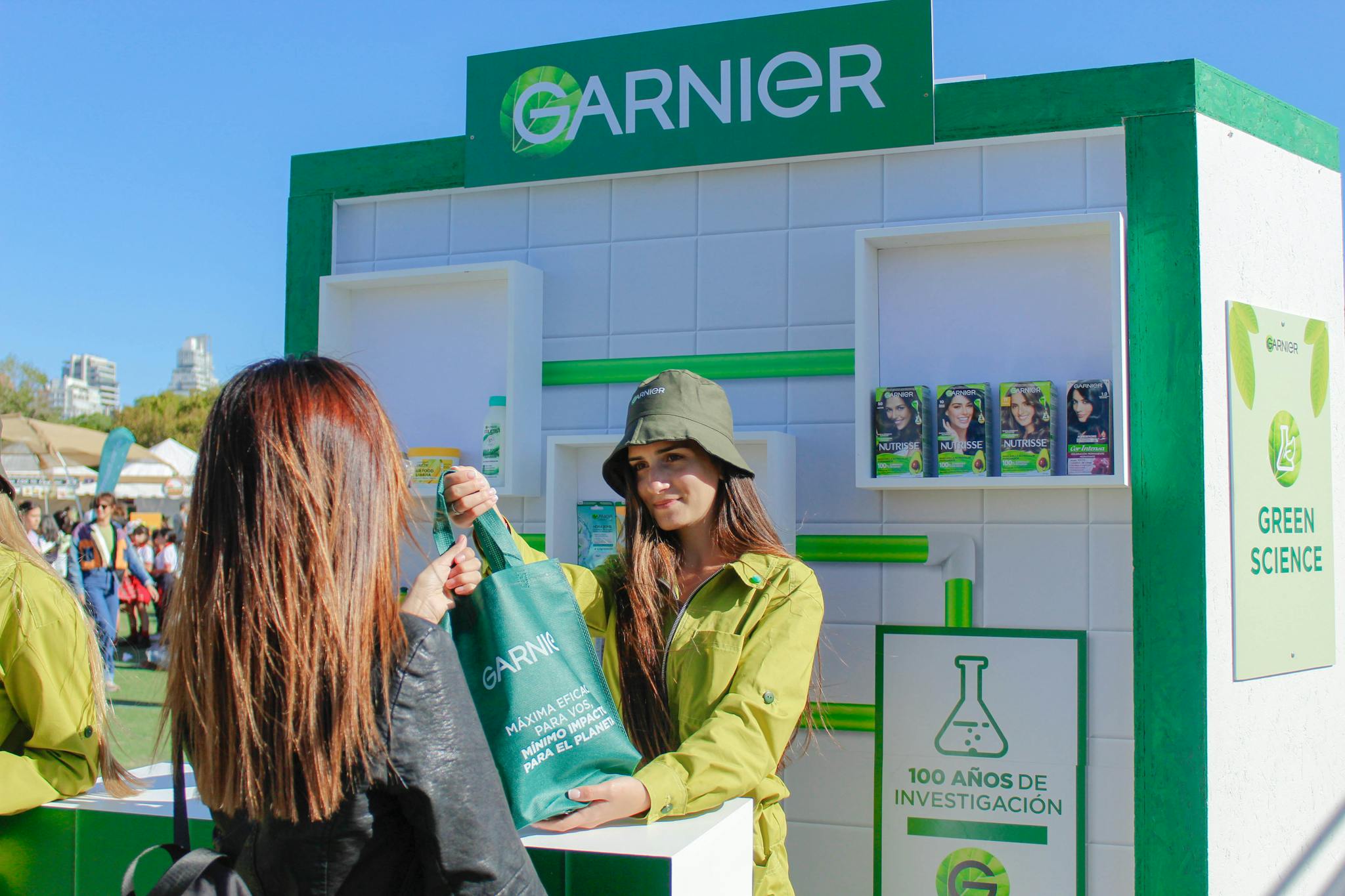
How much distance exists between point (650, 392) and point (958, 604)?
3.75 feet

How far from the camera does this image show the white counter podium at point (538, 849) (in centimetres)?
163

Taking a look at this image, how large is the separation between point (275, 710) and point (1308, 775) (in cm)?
316

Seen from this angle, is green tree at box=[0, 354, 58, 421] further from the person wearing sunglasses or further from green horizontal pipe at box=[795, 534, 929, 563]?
green horizontal pipe at box=[795, 534, 929, 563]

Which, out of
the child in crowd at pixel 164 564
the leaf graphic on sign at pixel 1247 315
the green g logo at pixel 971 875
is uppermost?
the leaf graphic on sign at pixel 1247 315

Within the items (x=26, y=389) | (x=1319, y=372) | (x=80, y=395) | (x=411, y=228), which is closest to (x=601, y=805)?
(x=411, y=228)

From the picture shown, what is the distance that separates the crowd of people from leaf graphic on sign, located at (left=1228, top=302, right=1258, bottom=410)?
6226mm

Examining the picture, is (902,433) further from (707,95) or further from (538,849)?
(538,849)

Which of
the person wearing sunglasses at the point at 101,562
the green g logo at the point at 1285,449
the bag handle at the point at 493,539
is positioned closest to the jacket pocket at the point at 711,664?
the bag handle at the point at 493,539

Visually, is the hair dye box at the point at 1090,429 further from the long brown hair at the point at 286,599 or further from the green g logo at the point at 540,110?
the long brown hair at the point at 286,599

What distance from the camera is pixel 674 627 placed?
2305mm

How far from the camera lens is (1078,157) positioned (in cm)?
310

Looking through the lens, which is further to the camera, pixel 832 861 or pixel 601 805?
pixel 832 861

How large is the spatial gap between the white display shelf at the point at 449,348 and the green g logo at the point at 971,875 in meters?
1.63

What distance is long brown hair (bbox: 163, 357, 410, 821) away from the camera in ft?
3.86
